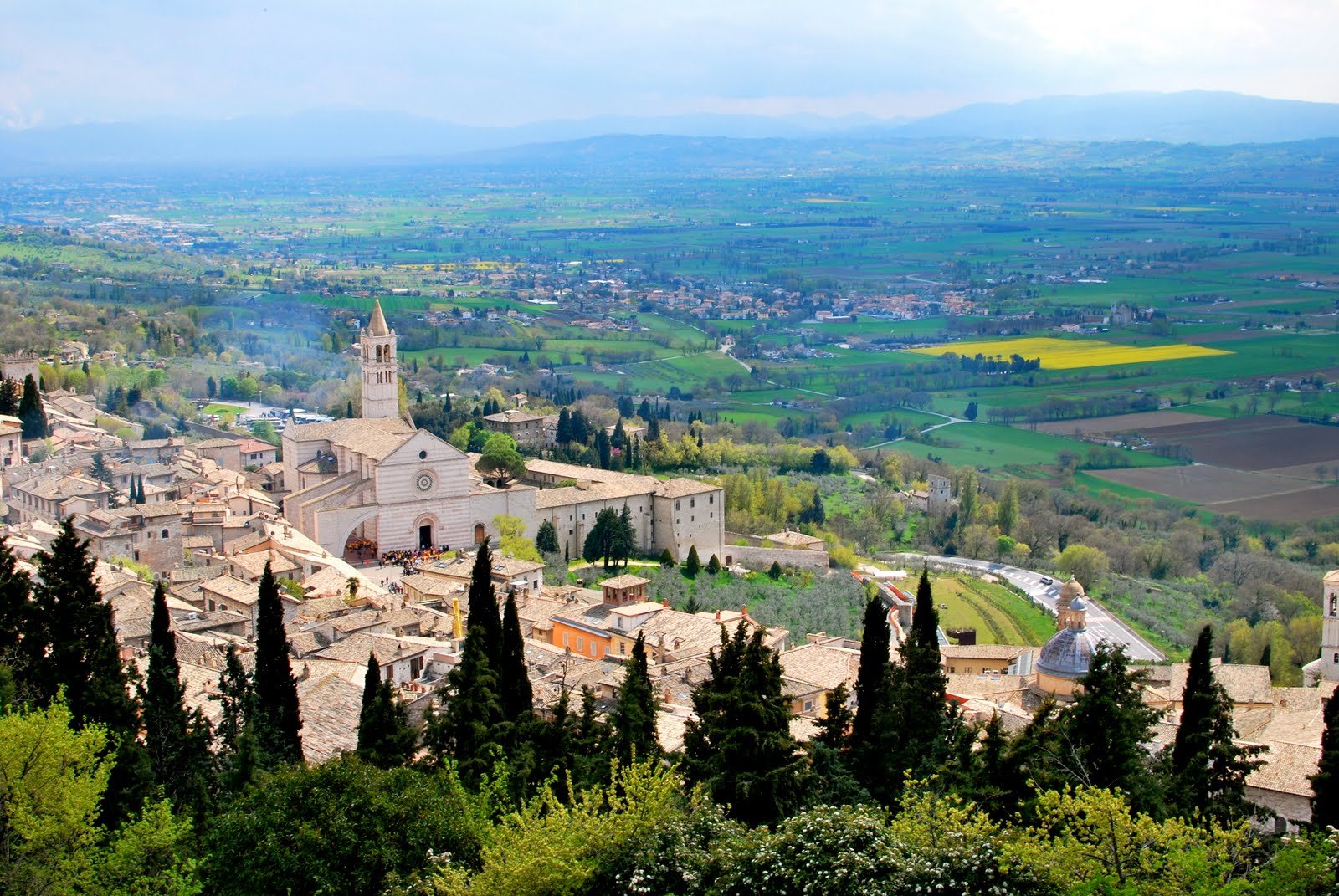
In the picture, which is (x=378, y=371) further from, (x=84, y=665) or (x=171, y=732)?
(x=171, y=732)

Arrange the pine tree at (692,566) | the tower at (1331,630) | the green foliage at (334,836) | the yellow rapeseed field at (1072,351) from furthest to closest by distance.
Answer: the yellow rapeseed field at (1072,351), the pine tree at (692,566), the tower at (1331,630), the green foliage at (334,836)

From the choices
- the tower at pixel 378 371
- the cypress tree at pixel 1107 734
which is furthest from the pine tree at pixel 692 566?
the cypress tree at pixel 1107 734

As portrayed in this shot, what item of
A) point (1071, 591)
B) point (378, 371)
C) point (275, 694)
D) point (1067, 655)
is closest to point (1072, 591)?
point (1071, 591)

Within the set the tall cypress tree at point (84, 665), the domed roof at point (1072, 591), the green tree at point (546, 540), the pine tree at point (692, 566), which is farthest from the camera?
the pine tree at point (692, 566)

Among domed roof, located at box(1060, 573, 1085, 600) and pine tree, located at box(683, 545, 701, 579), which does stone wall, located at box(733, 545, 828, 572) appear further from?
domed roof, located at box(1060, 573, 1085, 600)

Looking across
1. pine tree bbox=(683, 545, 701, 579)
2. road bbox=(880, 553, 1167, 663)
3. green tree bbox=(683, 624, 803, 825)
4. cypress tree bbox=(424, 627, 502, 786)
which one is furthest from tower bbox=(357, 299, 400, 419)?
green tree bbox=(683, 624, 803, 825)

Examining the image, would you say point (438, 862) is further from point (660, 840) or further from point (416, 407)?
point (416, 407)

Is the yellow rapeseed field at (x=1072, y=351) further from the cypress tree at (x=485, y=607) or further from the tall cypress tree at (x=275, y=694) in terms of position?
the tall cypress tree at (x=275, y=694)
